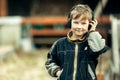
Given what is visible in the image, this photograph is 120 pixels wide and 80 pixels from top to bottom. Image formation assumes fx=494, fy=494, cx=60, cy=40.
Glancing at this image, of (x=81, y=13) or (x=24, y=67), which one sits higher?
(x=81, y=13)

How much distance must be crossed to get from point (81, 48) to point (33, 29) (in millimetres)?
11467

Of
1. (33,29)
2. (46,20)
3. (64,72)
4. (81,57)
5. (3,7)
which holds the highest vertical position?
(81,57)

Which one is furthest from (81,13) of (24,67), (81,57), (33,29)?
(33,29)

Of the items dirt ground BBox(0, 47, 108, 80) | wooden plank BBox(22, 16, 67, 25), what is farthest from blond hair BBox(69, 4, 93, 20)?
wooden plank BBox(22, 16, 67, 25)

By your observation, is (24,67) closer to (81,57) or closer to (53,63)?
(53,63)

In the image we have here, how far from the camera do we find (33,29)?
52.5ft

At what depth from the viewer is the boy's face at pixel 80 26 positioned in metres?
4.52

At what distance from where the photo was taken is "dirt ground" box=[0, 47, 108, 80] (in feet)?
32.1

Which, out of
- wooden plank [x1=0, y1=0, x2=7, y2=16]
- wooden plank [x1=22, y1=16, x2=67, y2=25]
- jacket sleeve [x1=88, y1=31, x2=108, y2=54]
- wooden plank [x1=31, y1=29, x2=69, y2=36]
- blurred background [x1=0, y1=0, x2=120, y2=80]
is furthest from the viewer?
wooden plank [x1=0, y1=0, x2=7, y2=16]

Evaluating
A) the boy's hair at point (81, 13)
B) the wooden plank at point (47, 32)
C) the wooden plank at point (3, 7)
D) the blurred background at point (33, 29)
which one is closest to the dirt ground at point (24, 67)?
the blurred background at point (33, 29)

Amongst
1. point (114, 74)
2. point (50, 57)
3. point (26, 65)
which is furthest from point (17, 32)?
point (50, 57)

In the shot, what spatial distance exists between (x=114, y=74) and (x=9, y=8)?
8.82m

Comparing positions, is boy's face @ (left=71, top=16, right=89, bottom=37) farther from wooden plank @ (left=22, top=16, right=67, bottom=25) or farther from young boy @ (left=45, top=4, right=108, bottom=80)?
wooden plank @ (left=22, top=16, right=67, bottom=25)

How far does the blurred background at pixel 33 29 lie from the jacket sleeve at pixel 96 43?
6406 mm
